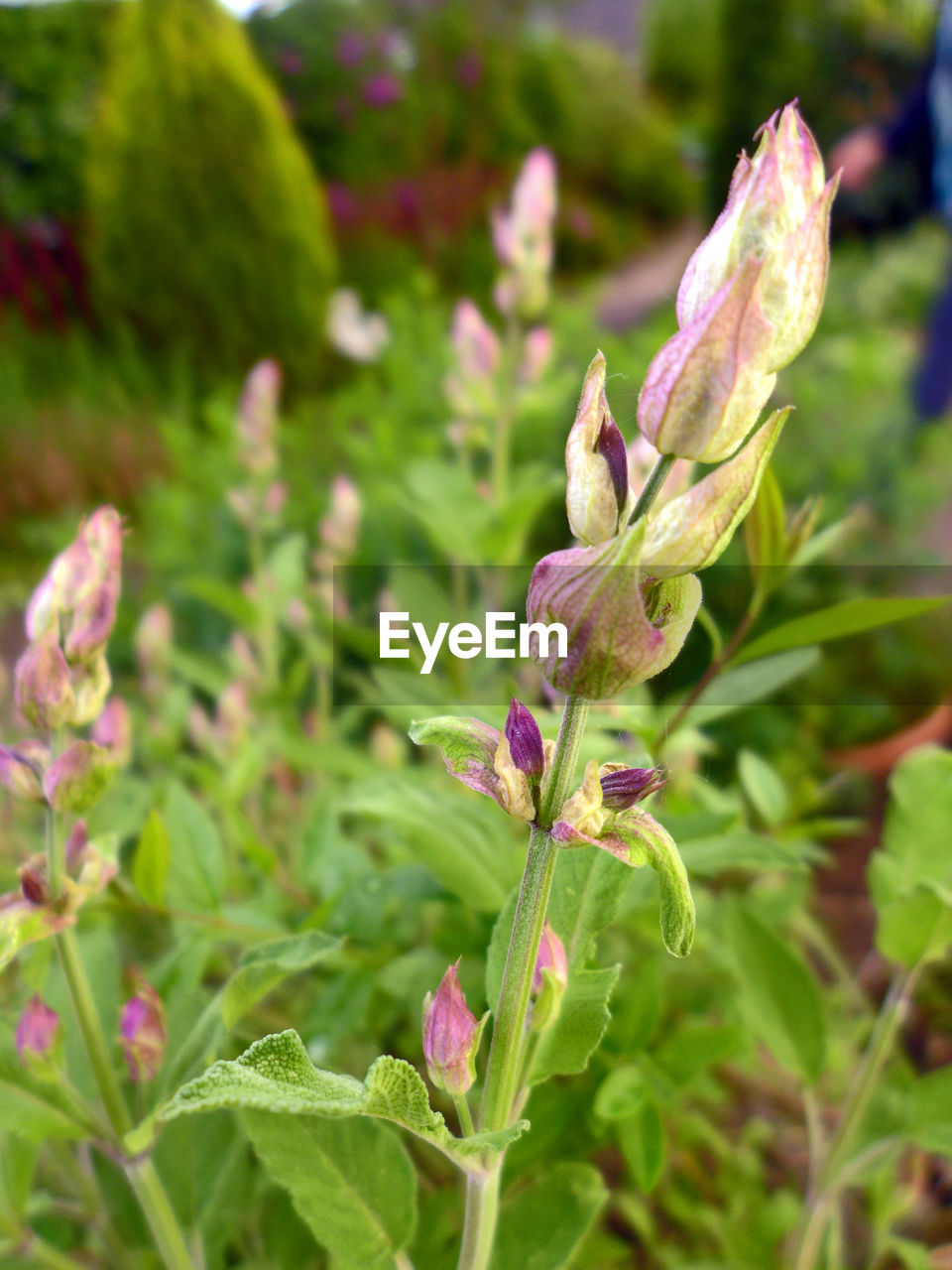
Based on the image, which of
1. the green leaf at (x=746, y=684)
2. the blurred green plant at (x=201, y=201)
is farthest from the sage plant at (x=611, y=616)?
the blurred green plant at (x=201, y=201)

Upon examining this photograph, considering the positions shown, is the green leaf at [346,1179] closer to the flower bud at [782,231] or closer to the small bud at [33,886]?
the small bud at [33,886]

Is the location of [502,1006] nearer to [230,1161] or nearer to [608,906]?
[608,906]

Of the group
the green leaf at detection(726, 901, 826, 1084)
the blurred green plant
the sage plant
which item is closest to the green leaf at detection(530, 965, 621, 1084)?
the sage plant

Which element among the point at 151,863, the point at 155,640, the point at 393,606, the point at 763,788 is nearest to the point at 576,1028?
the point at 151,863

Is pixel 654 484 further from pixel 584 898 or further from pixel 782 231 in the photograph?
pixel 584 898

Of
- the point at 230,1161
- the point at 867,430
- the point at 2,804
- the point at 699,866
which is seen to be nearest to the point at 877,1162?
the point at 699,866

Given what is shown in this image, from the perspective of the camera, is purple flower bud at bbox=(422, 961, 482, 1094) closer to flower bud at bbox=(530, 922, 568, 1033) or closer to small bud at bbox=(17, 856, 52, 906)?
flower bud at bbox=(530, 922, 568, 1033)
